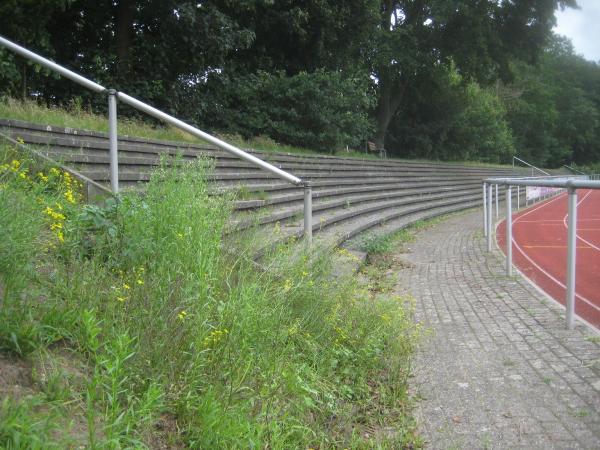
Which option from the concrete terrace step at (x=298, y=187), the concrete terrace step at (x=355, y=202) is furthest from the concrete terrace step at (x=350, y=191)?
the concrete terrace step at (x=355, y=202)

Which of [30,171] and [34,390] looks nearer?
[34,390]

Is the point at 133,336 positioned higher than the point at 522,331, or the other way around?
the point at 133,336

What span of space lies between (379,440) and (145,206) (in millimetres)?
2187

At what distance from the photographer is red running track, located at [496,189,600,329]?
5227 mm

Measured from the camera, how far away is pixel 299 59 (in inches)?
846

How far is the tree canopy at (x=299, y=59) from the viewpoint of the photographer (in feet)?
49.5

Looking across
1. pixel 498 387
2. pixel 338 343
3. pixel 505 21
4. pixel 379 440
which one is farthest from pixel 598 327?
pixel 505 21

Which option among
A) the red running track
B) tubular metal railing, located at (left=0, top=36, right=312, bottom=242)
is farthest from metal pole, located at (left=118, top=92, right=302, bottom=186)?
the red running track

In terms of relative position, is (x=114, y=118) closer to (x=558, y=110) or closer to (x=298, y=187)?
(x=298, y=187)

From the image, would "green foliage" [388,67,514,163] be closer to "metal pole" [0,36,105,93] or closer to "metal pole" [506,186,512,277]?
"metal pole" [506,186,512,277]

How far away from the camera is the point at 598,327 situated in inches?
202

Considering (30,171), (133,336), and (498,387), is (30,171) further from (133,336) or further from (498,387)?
(498,387)

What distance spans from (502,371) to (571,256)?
1609mm

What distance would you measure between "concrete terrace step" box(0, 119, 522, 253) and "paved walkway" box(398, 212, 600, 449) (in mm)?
1637
